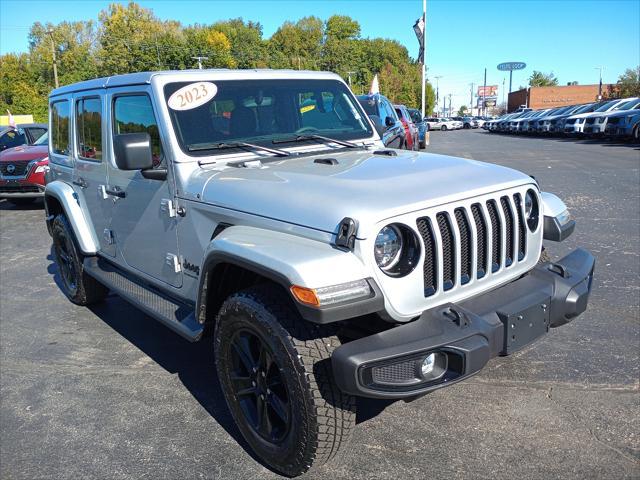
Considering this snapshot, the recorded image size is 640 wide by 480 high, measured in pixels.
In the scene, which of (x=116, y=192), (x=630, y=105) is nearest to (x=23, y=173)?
(x=116, y=192)

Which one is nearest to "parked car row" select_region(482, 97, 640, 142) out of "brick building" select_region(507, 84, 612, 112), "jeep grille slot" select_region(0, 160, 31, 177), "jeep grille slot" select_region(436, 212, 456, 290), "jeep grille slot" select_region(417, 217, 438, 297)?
"jeep grille slot" select_region(0, 160, 31, 177)

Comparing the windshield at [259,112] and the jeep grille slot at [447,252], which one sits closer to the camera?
the jeep grille slot at [447,252]

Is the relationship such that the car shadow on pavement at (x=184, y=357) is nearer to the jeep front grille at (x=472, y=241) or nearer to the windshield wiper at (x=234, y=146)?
the jeep front grille at (x=472, y=241)

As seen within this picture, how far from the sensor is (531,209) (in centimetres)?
326

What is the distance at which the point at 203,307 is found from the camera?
313 centimetres

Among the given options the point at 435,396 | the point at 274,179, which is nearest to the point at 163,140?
the point at 274,179

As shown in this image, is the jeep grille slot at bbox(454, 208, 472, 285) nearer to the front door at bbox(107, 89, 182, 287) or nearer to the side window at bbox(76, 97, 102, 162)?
the front door at bbox(107, 89, 182, 287)

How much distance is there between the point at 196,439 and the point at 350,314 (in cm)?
145

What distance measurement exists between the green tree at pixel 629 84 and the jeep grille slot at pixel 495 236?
56411 mm

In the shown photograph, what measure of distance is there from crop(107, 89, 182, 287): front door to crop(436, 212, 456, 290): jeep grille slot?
67.2 inches

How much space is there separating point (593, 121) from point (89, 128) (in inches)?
917

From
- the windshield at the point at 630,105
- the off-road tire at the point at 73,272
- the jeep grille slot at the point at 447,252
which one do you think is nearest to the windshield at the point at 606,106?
the windshield at the point at 630,105

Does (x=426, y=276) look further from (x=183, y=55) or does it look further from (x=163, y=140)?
(x=183, y=55)

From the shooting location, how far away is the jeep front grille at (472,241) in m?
2.62
